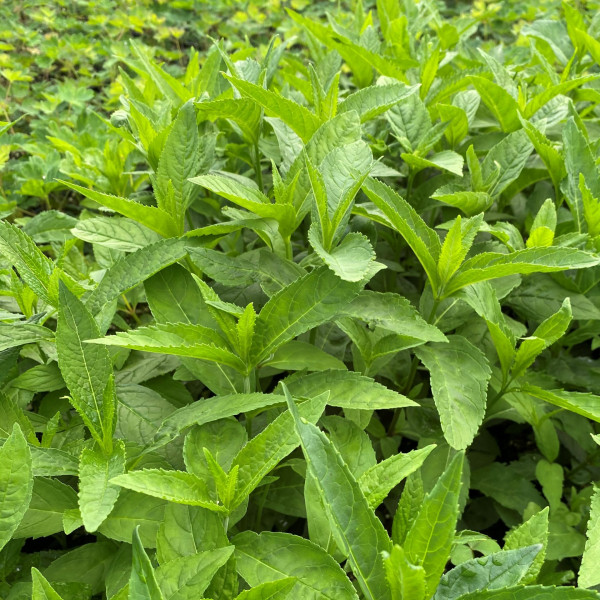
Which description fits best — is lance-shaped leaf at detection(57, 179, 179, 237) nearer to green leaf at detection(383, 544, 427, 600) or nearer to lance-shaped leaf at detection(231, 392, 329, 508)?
lance-shaped leaf at detection(231, 392, 329, 508)

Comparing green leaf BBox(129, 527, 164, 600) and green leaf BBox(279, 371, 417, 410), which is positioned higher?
green leaf BBox(129, 527, 164, 600)

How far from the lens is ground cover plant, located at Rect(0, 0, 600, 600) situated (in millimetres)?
995

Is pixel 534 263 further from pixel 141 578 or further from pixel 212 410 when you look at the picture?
pixel 141 578

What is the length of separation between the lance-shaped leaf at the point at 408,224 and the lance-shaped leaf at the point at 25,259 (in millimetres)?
769

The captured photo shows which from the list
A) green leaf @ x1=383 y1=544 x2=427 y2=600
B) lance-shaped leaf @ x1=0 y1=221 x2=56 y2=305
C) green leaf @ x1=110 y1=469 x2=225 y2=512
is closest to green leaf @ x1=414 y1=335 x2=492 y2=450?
green leaf @ x1=383 y1=544 x2=427 y2=600

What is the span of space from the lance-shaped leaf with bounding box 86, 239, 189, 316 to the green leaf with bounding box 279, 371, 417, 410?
39 cm

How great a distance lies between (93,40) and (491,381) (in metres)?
4.32

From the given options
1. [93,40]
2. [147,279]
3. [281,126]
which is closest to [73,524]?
[147,279]

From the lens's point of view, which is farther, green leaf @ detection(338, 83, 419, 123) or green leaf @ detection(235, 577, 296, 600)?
green leaf @ detection(338, 83, 419, 123)

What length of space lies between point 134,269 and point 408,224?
64 centimetres

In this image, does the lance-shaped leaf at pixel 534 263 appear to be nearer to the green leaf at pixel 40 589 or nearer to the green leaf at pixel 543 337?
the green leaf at pixel 543 337

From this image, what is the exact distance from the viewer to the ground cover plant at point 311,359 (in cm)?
99

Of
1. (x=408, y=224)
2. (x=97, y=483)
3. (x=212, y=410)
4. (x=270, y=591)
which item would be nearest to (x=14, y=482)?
(x=97, y=483)

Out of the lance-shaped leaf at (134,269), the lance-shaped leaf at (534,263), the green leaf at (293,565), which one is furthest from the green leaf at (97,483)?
the lance-shaped leaf at (534,263)
